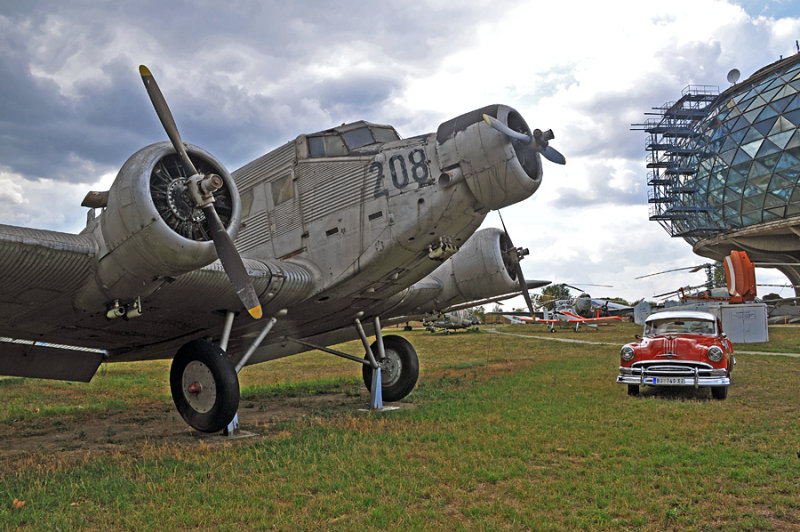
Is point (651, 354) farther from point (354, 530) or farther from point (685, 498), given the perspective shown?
point (354, 530)

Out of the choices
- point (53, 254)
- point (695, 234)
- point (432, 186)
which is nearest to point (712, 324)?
point (432, 186)

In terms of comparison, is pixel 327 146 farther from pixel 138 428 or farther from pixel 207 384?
pixel 138 428

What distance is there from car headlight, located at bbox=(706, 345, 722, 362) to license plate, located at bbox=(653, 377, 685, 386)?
2.49 feet

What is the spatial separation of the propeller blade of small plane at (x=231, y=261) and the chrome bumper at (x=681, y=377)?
8.25 m

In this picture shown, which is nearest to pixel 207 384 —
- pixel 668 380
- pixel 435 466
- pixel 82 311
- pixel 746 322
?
pixel 82 311

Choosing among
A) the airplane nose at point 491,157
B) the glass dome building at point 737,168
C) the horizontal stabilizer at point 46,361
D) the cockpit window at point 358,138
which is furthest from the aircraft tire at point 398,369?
the glass dome building at point 737,168

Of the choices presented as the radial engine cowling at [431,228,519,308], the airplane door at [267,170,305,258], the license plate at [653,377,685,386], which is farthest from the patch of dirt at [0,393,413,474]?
the license plate at [653,377,685,386]

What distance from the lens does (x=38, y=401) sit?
15.1 meters

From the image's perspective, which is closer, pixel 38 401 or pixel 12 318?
pixel 12 318

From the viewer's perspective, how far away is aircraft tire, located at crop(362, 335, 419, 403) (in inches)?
487

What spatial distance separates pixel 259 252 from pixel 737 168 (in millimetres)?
59205

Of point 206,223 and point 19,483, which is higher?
point 206,223

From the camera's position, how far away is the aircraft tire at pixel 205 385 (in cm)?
786

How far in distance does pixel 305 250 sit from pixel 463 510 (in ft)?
20.3
